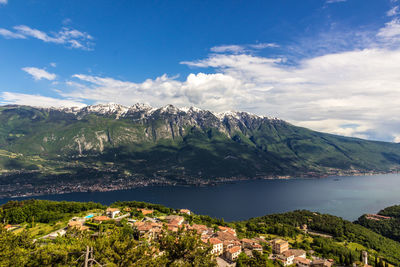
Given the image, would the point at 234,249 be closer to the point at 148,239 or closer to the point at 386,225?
the point at 148,239

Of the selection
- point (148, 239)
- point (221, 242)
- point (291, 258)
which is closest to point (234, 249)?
point (221, 242)

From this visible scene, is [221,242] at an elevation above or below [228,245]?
above

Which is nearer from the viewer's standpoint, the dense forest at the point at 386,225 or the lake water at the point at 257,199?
the dense forest at the point at 386,225

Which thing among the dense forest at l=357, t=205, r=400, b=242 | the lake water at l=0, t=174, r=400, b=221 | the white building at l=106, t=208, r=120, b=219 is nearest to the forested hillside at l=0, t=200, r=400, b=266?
the white building at l=106, t=208, r=120, b=219

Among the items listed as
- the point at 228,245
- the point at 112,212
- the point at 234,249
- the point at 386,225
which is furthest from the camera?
the point at 386,225

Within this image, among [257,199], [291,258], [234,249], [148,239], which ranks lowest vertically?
[257,199]

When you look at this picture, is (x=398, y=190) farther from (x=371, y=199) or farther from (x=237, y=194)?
(x=237, y=194)

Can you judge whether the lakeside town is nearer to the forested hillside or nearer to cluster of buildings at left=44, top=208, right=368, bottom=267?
cluster of buildings at left=44, top=208, right=368, bottom=267

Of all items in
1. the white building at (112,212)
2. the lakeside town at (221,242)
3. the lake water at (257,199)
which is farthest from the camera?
the lake water at (257,199)

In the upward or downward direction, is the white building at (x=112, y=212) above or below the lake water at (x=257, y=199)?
above

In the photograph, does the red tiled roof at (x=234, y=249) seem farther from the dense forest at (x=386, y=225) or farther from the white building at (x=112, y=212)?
the dense forest at (x=386, y=225)

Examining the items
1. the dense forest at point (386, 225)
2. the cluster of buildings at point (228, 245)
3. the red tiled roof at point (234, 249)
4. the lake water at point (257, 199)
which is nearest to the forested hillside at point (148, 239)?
the cluster of buildings at point (228, 245)
